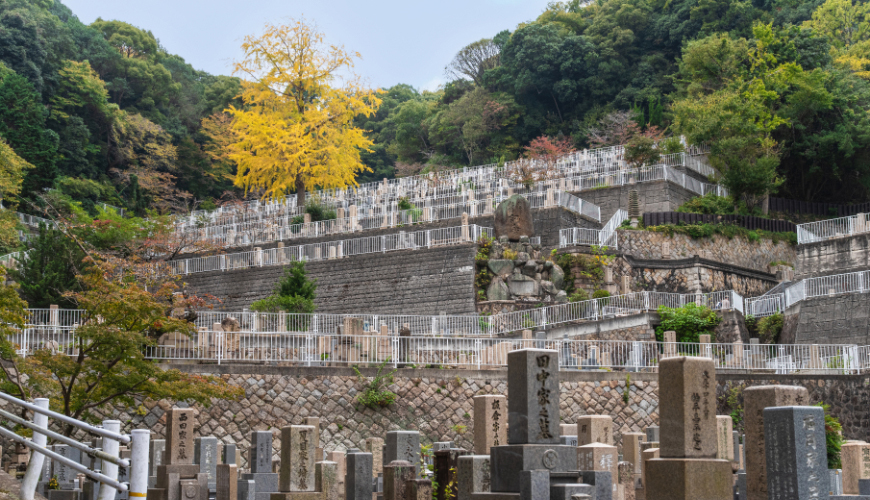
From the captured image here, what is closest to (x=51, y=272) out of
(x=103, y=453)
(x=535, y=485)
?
(x=535, y=485)

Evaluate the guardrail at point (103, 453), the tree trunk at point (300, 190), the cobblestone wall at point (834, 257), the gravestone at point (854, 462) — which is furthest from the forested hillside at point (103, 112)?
the guardrail at point (103, 453)

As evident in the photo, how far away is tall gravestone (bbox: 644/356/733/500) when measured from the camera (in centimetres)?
809

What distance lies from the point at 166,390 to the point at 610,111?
3749cm

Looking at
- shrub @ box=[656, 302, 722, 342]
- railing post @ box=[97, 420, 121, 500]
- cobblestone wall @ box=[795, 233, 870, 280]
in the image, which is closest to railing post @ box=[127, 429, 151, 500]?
railing post @ box=[97, 420, 121, 500]

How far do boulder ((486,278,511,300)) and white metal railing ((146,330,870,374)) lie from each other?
4173 mm

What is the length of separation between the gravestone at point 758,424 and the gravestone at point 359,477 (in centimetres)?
518

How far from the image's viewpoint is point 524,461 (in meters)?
9.62

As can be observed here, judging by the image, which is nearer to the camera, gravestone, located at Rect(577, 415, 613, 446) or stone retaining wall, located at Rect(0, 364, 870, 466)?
gravestone, located at Rect(577, 415, 613, 446)

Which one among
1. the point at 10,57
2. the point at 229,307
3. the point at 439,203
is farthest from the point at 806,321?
the point at 10,57

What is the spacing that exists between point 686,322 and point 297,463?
1684 cm

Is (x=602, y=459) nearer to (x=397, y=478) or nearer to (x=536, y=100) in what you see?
(x=397, y=478)

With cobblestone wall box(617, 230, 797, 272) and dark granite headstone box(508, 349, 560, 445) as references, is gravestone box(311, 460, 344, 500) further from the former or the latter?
cobblestone wall box(617, 230, 797, 272)

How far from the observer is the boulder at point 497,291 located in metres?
27.2

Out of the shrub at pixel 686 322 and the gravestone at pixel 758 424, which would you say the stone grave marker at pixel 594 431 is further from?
the shrub at pixel 686 322
